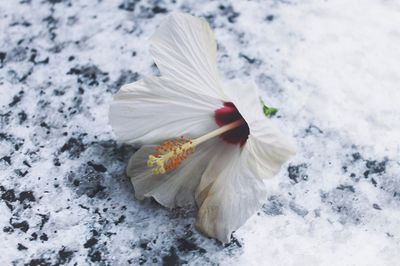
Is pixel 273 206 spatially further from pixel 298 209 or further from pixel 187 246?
pixel 187 246

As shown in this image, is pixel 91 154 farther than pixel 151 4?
No

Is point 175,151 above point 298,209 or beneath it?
above

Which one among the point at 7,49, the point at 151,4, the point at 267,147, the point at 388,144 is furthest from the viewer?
the point at 151,4

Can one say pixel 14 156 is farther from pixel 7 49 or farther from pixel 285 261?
pixel 285 261

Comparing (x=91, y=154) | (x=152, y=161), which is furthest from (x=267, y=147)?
(x=91, y=154)

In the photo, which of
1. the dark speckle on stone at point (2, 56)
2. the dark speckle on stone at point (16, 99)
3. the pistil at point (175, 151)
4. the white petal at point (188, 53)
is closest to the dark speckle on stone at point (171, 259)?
the pistil at point (175, 151)

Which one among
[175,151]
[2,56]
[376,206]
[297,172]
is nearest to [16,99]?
[2,56]

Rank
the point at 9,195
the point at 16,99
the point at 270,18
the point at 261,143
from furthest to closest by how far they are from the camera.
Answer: the point at 270,18 < the point at 16,99 < the point at 9,195 < the point at 261,143

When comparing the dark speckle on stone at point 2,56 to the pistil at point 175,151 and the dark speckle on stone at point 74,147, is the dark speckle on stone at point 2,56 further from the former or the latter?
the pistil at point 175,151
